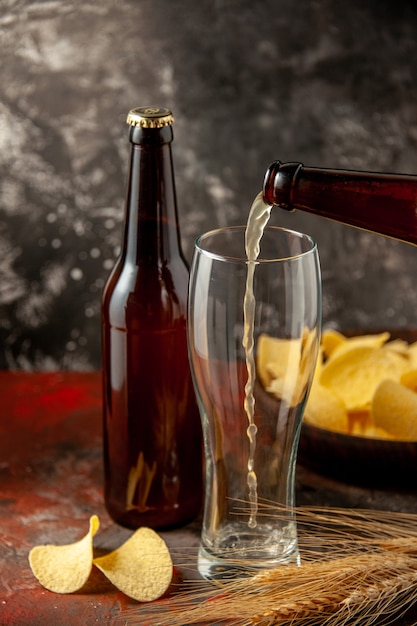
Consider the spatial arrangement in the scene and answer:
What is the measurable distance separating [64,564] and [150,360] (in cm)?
19

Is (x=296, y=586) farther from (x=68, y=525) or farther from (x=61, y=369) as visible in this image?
(x=61, y=369)

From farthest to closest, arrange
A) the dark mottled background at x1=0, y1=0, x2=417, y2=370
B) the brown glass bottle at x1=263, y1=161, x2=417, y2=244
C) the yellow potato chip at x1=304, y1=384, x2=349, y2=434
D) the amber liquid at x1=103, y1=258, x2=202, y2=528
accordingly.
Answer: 1. the dark mottled background at x1=0, y1=0, x2=417, y2=370
2. the yellow potato chip at x1=304, y1=384, x2=349, y2=434
3. the amber liquid at x1=103, y1=258, x2=202, y2=528
4. the brown glass bottle at x1=263, y1=161, x2=417, y2=244

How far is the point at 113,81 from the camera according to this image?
1288mm

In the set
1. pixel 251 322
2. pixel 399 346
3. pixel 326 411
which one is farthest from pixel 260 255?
pixel 399 346

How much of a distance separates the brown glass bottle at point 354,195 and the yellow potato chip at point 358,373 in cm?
29

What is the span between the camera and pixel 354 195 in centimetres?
75

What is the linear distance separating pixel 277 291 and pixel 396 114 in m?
0.61

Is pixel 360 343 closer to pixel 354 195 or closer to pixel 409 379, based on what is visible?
pixel 409 379

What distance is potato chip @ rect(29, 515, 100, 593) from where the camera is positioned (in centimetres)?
83

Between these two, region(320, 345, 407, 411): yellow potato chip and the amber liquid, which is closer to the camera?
the amber liquid

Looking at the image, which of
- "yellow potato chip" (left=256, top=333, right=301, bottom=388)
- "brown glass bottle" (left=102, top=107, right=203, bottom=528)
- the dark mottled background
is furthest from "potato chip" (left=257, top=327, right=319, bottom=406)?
the dark mottled background

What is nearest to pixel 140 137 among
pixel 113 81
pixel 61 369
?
pixel 113 81

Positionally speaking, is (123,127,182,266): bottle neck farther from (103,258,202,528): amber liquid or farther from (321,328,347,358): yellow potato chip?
(321,328,347,358): yellow potato chip

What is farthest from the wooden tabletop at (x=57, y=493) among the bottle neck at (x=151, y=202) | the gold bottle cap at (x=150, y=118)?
the gold bottle cap at (x=150, y=118)
